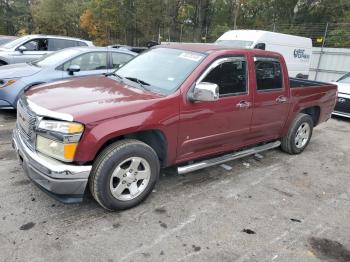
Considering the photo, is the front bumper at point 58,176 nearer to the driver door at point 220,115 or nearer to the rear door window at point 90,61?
the driver door at point 220,115

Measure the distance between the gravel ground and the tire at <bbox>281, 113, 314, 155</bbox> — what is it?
877mm

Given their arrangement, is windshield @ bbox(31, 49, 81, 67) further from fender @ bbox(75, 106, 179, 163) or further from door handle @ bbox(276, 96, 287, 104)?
door handle @ bbox(276, 96, 287, 104)

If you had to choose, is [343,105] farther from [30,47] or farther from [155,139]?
[30,47]

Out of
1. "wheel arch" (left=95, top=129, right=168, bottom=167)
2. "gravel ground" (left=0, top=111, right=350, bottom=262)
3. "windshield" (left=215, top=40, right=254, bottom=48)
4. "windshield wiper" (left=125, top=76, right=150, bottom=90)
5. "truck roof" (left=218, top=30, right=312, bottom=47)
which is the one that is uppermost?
"truck roof" (left=218, top=30, right=312, bottom=47)

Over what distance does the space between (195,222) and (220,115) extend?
4.50 ft

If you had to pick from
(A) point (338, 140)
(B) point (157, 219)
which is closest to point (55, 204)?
(B) point (157, 219)

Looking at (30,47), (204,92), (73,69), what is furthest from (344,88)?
(30,47)

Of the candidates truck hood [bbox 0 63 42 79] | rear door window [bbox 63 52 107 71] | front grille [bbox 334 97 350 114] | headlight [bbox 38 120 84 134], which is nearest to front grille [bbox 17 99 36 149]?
headlight [bbox 38 120 84 134]

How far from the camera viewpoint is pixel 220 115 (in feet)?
13.6

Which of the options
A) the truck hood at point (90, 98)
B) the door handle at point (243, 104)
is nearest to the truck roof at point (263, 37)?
the door handle at point (243, 104)

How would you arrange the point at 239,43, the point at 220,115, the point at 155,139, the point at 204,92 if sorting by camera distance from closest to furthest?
the point at 204,92, the point at 155,139, the point at 220,115, the point at 239,43

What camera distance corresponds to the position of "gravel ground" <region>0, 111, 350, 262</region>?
3.00 m

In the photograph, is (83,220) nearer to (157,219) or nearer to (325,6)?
(157,219)

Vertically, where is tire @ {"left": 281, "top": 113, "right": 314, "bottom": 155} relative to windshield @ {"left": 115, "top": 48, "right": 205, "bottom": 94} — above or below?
below
